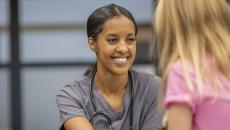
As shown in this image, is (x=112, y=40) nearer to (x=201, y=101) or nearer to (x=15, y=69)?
(x=201, y=101)

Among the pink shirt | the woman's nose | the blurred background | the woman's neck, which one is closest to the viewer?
the pink shirt

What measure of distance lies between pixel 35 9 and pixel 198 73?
3.67 metres

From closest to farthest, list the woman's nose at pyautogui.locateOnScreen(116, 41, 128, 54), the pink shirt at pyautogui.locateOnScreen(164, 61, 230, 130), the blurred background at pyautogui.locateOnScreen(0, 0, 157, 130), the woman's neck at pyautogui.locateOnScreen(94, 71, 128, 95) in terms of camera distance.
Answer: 1. the pink shirt at pyautogui.locateOnScreen(164, 61, 230, 130)
2. the woman's nose at pyautogui.locateOnScreen(116, 41, 128, 54)
3. the woman's neck at pyautogui.locateOnScreen(94, 71, 128, 95)
4. the blurred background at pyautogui.locateOnScreen(0, 0, 157, 130)

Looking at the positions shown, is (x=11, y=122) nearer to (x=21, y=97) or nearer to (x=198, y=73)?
(x=21, y=97)

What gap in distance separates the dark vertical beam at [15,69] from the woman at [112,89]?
280cm

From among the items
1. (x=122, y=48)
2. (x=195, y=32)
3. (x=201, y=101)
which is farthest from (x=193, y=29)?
(x=122, y=48)

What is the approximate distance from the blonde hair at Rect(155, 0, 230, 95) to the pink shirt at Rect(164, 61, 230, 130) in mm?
36

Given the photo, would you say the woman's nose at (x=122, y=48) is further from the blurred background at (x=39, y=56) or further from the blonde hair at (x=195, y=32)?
the blurred background at (x=39, y=56)

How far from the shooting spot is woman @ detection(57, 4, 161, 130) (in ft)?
7.73

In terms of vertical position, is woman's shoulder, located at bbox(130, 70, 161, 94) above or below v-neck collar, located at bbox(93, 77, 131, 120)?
above

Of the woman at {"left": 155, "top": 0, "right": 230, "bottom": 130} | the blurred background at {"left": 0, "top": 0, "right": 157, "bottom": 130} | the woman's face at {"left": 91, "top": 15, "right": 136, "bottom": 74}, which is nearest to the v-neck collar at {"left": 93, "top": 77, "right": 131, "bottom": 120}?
the woman's face at {"left": 91, "top": 15, "right": 136, "bottom": 74}

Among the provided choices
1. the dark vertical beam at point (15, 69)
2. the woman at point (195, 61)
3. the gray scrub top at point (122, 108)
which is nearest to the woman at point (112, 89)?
the gray scrub top at point (122, 108)

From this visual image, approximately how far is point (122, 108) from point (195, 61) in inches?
29.3

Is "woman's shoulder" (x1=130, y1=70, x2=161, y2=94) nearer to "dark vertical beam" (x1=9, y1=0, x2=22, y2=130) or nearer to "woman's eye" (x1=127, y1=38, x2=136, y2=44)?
"woman's eye" (x1=127, y1=38, x2=136, y2=44)
